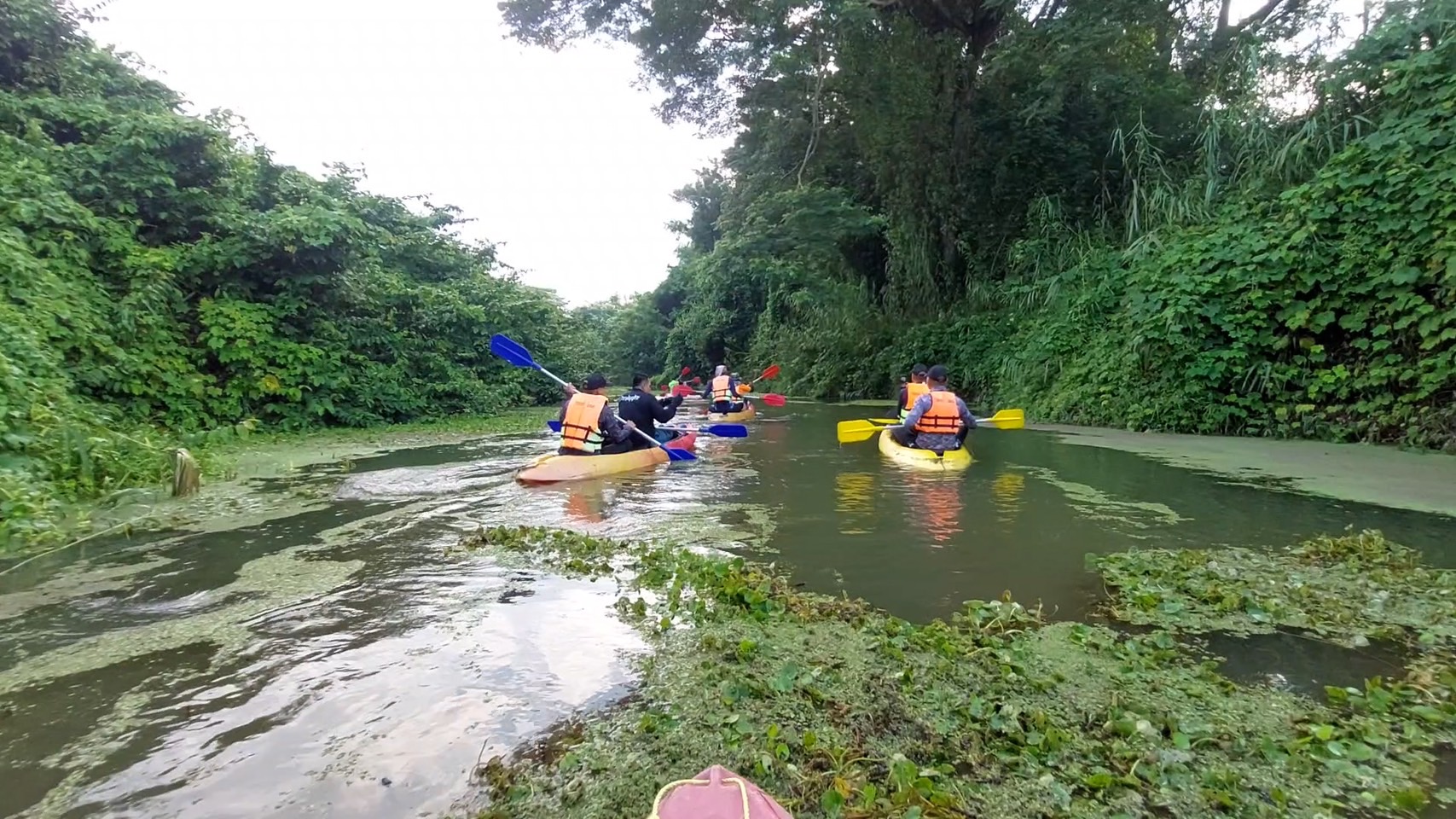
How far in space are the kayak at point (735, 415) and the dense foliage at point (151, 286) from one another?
4994 mm

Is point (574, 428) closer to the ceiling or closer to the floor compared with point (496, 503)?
closer to the ceiling

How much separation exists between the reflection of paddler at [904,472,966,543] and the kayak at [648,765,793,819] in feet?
11.8

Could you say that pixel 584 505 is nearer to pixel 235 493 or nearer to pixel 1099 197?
pixel 235 493

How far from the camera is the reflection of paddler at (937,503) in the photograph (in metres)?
5.18

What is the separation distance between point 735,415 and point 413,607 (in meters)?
10.9

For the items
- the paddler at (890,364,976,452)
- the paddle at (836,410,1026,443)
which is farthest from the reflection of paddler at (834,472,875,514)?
the paddle at (836,410,1026,443)

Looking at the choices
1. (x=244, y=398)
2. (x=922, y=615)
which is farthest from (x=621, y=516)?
(x=244, y=398)

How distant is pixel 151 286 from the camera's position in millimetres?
9391

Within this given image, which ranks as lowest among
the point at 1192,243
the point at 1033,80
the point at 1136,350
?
the point at 1136,350

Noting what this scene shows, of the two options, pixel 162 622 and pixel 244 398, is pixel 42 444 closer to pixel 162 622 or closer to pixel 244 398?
pixel 162 622

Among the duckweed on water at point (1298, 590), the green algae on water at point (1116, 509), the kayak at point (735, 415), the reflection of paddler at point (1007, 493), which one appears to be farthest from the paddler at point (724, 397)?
the duckweed on water at point (1298, 590)

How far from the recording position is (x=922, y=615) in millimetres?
3486

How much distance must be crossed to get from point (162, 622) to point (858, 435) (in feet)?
23.7

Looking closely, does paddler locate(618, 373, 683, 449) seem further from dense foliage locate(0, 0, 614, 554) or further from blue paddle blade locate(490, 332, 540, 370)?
dense foliage locate(0, 0, 614, 554)
